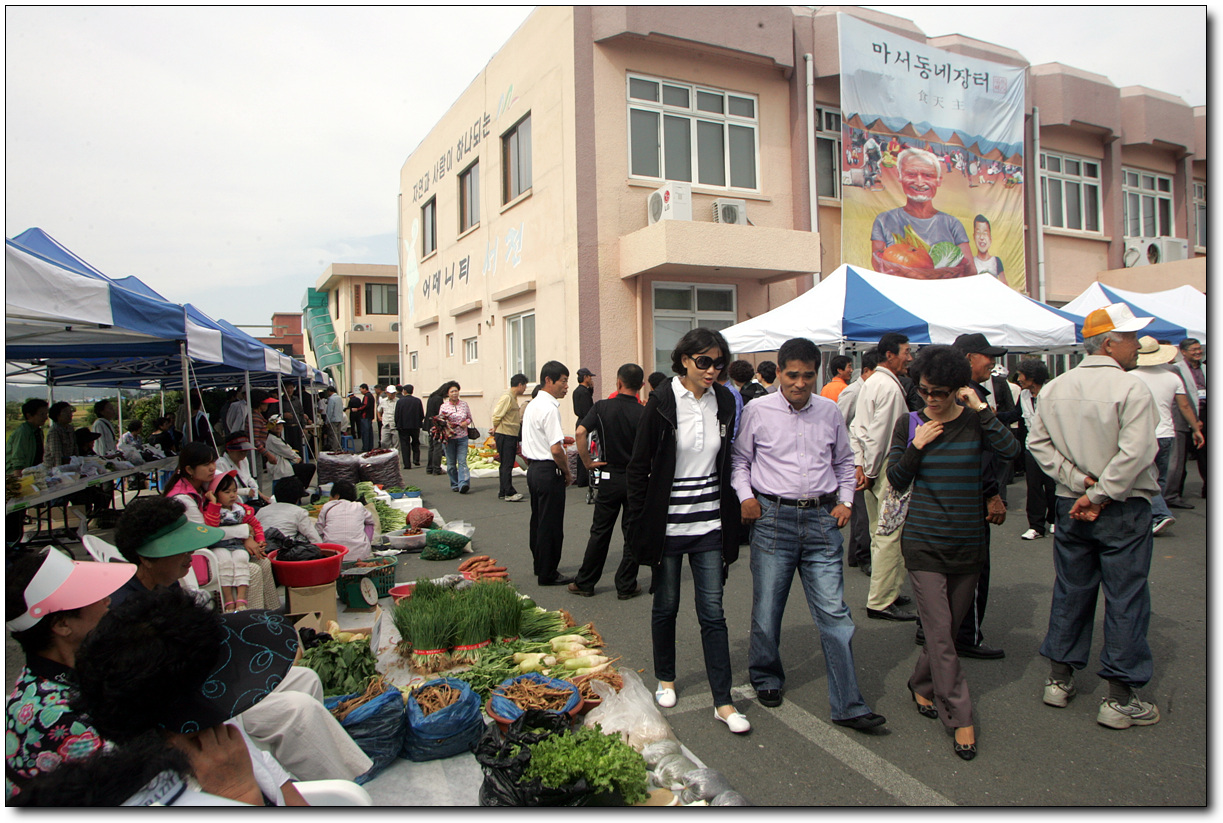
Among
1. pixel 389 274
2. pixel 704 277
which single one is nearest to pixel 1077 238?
pixel 704 277

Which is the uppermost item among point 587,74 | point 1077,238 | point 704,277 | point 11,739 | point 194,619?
point 587,74

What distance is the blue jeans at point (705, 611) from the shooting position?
11.7 feet

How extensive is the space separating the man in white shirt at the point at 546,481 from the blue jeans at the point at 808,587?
2742 mm

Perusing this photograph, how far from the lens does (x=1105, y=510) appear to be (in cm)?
352

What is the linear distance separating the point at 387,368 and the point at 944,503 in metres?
35.3

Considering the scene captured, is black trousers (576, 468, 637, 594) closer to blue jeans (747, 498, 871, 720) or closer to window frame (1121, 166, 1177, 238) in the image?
blue jeans (747, 498, 871, 720)

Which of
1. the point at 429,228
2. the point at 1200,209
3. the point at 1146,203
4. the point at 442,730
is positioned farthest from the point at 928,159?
the point at 442,730

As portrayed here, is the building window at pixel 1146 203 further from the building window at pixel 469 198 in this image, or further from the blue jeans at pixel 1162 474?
the building window at pixel 469 198

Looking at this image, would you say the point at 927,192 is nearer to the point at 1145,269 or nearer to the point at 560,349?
the point at 1145,269

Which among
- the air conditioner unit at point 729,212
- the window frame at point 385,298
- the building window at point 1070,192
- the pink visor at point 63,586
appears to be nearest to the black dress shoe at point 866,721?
the pink visor at point 63,586

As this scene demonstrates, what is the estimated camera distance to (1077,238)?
17750 mm

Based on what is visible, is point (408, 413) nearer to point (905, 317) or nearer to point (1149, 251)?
point (905, 317)

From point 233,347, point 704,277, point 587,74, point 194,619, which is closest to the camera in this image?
point 194,619

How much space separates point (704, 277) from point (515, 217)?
444 centimetres
